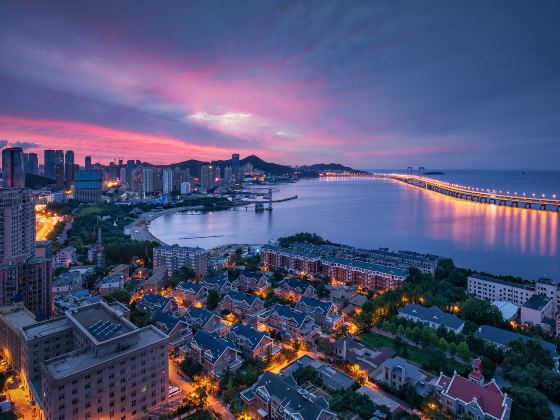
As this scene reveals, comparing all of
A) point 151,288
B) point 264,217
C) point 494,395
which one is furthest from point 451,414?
point 264,217

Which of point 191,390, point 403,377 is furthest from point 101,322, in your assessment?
point 403,377

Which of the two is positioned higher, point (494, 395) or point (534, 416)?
point (494, 395)

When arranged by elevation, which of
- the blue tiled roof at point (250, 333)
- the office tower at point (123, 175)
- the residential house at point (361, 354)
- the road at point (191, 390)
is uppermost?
the office tower at point (123, 175)

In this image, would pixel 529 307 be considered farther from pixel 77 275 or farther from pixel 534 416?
pixel 77 275

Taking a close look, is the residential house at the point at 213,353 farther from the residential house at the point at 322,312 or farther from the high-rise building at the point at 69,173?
the high-rise building at the point at 69,173

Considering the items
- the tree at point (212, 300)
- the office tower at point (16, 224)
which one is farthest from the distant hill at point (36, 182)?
the tree at point (212, 300)
